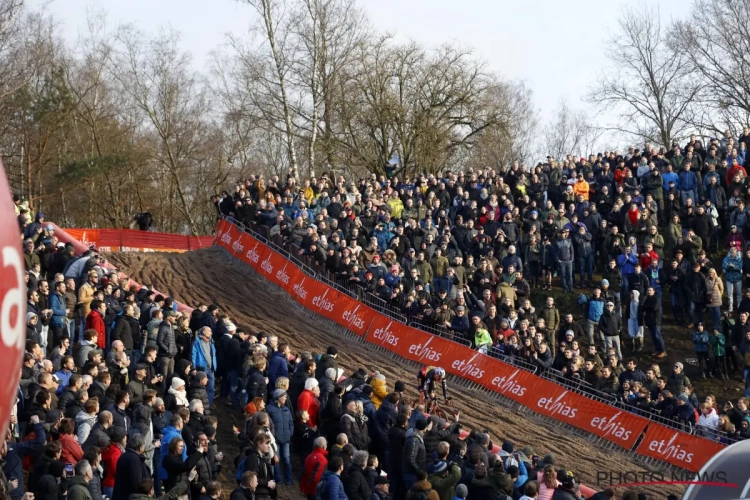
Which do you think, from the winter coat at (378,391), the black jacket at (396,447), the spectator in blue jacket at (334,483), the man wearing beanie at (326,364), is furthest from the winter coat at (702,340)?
the spectator in blue jacket at (334,483)

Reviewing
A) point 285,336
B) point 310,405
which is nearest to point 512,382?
point 285,336

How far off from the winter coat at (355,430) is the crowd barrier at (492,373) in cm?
593

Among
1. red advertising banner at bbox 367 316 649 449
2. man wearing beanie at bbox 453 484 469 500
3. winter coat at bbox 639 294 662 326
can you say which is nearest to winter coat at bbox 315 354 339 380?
man wearing beanie at bbox 453 484 469 500

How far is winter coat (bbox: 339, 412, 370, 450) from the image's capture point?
444 inches

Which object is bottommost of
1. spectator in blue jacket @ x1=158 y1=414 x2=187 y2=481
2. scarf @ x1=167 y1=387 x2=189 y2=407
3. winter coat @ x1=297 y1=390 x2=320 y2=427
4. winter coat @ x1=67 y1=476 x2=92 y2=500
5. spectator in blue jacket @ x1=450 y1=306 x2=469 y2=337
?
winter coat @ x1=67 y1=476 x2=92 y2=500

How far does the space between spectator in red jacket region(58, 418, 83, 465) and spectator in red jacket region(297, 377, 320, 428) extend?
377 centimetres

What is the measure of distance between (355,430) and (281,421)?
99 cm

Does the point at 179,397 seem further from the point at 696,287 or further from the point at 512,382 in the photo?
the point at 696,287

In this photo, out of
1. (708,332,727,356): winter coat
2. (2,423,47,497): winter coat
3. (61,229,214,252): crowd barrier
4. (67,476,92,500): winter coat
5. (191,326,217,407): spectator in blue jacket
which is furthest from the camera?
(61,229,214,252): crowd barrier

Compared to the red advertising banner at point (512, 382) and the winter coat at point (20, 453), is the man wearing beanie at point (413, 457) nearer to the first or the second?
the winter coat at point (20, 453)

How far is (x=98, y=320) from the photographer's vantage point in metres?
14.0

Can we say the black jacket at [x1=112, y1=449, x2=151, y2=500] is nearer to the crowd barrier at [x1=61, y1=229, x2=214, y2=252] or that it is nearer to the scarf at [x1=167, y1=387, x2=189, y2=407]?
the scarf at [x1=167, y1=387, x2=189, y2=407]

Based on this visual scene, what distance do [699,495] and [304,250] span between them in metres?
14.5

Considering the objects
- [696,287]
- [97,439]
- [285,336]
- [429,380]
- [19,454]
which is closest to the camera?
[19,454]
